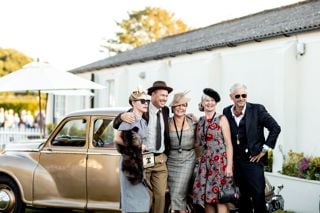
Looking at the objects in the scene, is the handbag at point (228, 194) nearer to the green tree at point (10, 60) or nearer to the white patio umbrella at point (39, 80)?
the white patio umbrella at point (39, 80)

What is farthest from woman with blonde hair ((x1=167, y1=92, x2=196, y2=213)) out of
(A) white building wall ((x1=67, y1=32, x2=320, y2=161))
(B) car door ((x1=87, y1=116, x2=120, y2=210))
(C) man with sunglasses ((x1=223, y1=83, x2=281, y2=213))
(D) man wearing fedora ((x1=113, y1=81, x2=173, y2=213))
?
(A) white building wall ((x1=67, y1=32, x2=320, y2=161))

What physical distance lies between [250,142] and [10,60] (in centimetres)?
6644

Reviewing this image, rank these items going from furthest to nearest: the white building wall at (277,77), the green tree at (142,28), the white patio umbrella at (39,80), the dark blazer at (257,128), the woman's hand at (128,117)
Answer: the green tree at (142,28)
the white building wall at (277,77)
the white patio umbrella at (39,80)
the dark blazer at (257,128)
the woman's hand at (128,117)

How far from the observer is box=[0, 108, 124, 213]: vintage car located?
318 inches

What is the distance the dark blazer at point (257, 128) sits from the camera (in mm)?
6747

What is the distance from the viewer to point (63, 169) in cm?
840

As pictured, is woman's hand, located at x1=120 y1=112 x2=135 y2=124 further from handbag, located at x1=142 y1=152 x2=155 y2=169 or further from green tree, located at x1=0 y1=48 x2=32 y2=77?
green tree, located at x1=0 y1=48 x2=32 y2=77

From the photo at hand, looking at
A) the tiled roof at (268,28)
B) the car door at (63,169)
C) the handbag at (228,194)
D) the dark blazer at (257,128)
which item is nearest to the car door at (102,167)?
the car door at (63,169)

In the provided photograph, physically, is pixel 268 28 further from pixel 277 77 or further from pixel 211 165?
pixel 211 165

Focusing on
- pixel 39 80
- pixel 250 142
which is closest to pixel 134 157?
pixel 250 142

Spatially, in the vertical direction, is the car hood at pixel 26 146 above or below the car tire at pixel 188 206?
above

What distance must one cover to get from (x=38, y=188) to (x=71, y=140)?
2.88 feet

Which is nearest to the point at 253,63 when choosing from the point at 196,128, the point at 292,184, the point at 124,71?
the point at 292,184

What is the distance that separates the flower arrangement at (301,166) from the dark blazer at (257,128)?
412 centimetres
